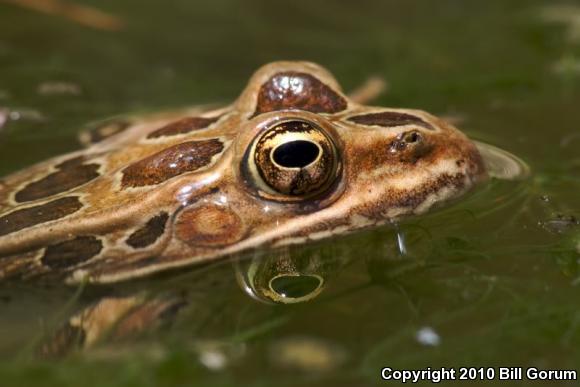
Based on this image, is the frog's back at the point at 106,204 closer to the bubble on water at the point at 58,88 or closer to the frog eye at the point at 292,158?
the frog eye at the point at 292,158

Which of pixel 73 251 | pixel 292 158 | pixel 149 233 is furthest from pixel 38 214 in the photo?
pixel 292 158

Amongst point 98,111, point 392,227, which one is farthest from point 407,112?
point 98,111

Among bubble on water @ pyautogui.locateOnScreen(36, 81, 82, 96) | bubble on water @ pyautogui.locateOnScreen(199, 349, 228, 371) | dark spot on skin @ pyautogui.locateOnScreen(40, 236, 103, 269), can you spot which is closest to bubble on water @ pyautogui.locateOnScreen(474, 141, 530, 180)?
bubble on water @ pyautogui.locateOnScreen(199, 349, 228, 371)

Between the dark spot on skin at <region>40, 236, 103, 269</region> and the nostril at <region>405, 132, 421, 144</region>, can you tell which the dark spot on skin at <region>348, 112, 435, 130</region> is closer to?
the nostril at <region>405, 132, 421, 144</region>

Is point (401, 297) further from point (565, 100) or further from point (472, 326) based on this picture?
point (565, 100)

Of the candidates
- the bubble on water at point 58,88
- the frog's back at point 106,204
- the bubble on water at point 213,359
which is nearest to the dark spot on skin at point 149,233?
the frog's back at point 106,204

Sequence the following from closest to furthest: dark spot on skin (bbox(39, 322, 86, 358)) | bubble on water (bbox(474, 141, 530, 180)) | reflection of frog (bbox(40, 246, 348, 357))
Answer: dark spot on skin (bbox(39, 322, 86, 358))
reflection of frog (bbox(40, 246, 348, 357))
bubble on water (bbox(474, 141, 530, 180))
